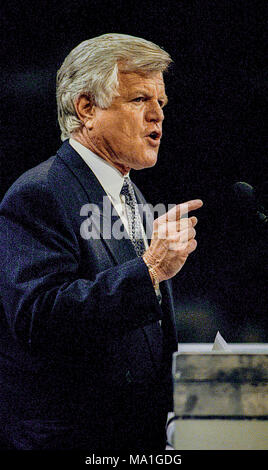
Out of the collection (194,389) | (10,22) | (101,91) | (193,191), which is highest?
(10,22)

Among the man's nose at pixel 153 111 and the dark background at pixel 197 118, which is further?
the dark background at pixel 197 118

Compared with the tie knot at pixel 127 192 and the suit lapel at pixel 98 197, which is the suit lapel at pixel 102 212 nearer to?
the suit lapel at pixel 98 197

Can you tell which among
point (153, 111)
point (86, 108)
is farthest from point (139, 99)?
point (86, 108)

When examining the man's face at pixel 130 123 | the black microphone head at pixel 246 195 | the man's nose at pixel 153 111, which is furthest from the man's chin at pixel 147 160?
the black microphone head at pixel 246 195

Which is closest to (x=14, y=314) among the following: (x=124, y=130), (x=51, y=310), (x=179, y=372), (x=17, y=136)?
(x=51, y=310)

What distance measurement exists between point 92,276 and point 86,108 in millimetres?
529

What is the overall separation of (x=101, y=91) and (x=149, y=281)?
24.4 inches

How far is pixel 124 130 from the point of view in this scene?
55.5 inches

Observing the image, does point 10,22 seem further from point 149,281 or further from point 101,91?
point 149,281

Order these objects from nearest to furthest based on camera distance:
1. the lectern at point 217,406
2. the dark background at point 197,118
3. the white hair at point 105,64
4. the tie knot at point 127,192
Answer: the lectern at point 217,406
the white hair at point 105,64
the tie knot at point 127,192
the dark background at point 197,118

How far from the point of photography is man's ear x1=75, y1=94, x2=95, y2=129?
1429 millimetres

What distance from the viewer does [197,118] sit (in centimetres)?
213

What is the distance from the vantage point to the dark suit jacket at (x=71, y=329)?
3.57ft

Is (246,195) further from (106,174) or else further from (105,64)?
(105,64)
